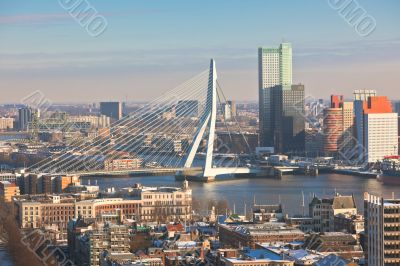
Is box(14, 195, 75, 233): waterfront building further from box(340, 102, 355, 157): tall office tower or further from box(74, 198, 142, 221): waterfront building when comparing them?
box(340, 102, 355, 157): tall office tower

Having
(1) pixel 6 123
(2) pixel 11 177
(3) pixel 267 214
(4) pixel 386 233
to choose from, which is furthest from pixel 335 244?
(1) pixel 6 123

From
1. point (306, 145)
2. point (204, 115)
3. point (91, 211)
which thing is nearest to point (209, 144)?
point (204, 115)

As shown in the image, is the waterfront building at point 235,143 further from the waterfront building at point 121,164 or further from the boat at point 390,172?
the boat at point 390,172

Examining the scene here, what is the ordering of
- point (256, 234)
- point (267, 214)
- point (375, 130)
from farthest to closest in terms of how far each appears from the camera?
point (375, 130) < point (267, 214) < point (256, 234)

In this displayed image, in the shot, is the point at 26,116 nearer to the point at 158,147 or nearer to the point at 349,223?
the point at 158,147

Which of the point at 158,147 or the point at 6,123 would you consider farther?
the point at 6,123

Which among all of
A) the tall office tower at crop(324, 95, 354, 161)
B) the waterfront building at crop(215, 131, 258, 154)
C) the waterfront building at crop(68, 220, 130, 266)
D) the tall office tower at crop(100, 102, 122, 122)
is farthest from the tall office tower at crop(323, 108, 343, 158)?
the waterfront building at crop(68, 220, 130, 266)
